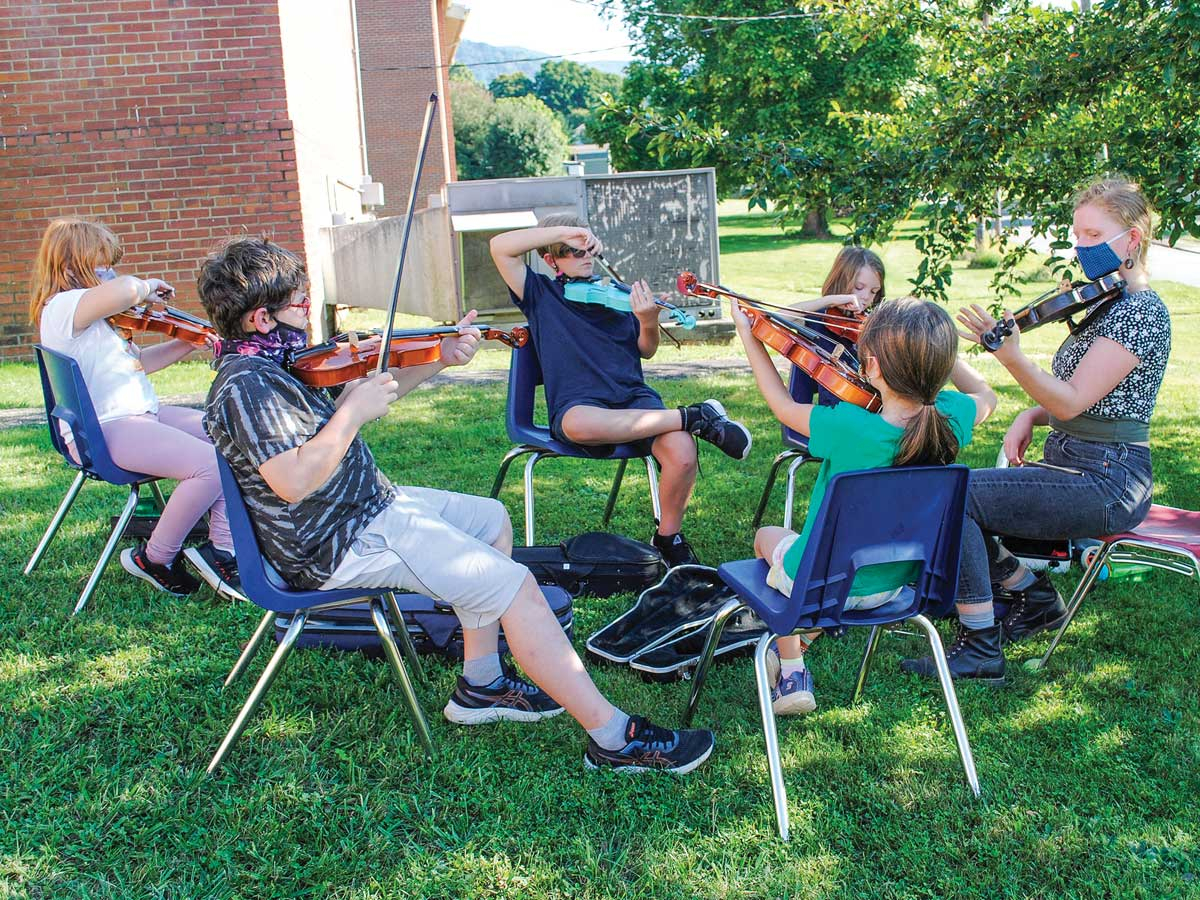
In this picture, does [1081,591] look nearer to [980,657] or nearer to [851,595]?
[980,657]

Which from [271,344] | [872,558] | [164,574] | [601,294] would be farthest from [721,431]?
[164,574]

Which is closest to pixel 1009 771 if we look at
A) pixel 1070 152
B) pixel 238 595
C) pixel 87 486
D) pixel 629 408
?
pixel 629 408

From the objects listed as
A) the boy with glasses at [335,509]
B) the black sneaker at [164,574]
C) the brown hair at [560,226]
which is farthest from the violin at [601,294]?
the black sneaker at [164,574]

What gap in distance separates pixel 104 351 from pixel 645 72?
26.8m

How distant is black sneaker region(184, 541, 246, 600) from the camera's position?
3582 mm

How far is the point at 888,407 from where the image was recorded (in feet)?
8.41

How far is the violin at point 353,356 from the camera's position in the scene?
2.56 metres

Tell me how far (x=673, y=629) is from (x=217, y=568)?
1.70 metres

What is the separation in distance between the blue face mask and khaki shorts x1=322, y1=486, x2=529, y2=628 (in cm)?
205

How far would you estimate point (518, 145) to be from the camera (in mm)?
37750

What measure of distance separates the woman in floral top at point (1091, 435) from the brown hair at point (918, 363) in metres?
0.57

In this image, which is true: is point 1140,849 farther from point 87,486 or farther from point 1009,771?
point 87,486

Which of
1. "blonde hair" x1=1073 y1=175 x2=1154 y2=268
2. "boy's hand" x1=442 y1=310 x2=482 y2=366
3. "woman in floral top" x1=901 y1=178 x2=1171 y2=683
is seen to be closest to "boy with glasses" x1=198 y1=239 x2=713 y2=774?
"boy's hand" x1=442 y1=310 x2=482 y2=366

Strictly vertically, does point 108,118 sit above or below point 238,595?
above
